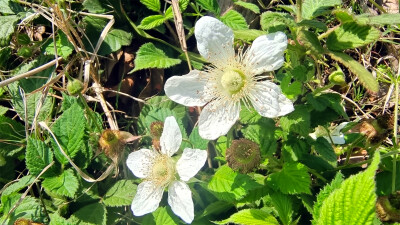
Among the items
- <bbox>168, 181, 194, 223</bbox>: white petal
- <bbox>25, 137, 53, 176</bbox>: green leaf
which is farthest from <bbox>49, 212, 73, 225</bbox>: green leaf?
<bbox>168, 181, 194, 223</bbox>: white petal

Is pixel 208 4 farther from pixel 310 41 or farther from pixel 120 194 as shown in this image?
pixel 120 194

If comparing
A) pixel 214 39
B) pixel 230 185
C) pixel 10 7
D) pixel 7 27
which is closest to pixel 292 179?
pixel 230 185

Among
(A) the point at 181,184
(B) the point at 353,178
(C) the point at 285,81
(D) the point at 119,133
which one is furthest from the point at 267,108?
(D) the point at 119,133

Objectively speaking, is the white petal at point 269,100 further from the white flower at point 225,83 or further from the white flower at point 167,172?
the white flower at point 167,172

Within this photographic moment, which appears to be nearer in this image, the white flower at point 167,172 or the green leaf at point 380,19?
the green leaf at point 380,19

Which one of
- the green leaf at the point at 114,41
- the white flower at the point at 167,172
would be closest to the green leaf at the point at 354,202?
the white flower at the point at 167,172

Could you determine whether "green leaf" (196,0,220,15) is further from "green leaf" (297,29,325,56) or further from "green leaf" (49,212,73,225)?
"green leaf" (49,212,73,225)

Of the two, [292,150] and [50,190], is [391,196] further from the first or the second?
[50,190]
